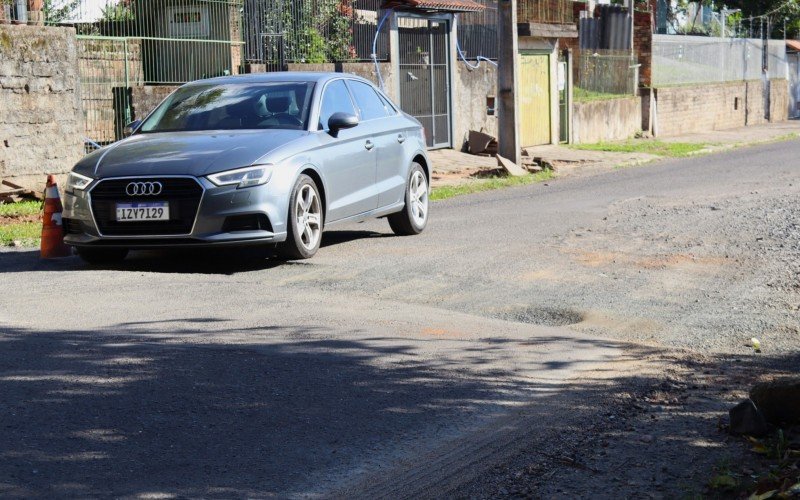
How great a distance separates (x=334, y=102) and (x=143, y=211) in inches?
99.5

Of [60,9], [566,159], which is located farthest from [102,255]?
[566,159]

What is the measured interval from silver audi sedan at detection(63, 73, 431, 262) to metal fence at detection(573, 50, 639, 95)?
850 inches

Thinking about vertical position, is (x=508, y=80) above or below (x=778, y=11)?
below

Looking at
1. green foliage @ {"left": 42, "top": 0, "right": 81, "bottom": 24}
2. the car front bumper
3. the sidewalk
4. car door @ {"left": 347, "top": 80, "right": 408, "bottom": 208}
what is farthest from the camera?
the sidewalk

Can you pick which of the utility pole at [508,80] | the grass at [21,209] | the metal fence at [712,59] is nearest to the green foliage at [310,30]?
the utility pole at [508,80]

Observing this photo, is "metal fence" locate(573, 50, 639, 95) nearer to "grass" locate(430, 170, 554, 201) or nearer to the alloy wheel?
"grass" locate(430, 170, 554, 201)

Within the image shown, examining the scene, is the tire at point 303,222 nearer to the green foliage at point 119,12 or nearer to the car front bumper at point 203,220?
the car front bumper at point 203,220

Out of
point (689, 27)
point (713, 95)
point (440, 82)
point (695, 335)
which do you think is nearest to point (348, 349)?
point (695, 335)

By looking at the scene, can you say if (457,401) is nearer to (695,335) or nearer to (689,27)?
(695,335)

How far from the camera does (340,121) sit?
10602 mm

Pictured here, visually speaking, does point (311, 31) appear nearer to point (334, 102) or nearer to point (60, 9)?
point (60, 9)

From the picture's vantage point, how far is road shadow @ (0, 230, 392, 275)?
987 centimetres

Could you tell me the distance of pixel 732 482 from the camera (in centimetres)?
455

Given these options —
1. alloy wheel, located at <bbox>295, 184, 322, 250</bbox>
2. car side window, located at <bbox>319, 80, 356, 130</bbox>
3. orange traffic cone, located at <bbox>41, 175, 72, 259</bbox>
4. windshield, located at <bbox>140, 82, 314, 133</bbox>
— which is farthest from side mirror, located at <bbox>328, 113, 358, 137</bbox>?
orange traffic cone, located at <bbox>41, 175, 72, 259</bbox>
